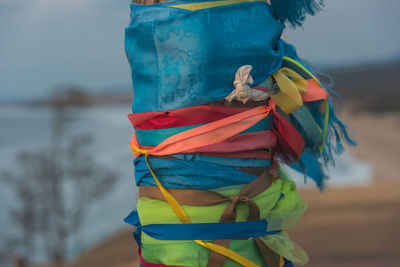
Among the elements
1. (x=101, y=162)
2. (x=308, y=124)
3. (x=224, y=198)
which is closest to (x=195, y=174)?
(x=224, y=198)

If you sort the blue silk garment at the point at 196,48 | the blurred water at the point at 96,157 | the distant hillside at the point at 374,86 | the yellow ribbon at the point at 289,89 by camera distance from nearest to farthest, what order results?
the blue silk garment at the point at 196,48 → the yellow ribbon at the point at 289,89 → the blurred water at the point at 96,157 → the distant hillside at the point at 374,86

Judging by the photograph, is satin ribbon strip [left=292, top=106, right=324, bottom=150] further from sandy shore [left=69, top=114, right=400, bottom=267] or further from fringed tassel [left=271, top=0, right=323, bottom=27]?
sandy shore [left=69, top=114, right=400, bottom=267]

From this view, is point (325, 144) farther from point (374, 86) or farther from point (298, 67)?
point (374, 86)

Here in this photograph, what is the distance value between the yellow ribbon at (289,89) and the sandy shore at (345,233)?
5327 millimetres

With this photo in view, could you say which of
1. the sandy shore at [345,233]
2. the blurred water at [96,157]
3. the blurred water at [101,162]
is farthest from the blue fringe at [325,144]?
the blurred water at [101,162]

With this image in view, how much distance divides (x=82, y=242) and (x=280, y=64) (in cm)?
1024

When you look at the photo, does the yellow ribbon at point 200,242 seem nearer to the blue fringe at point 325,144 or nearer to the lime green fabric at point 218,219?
the lime green fabric at point 218,219

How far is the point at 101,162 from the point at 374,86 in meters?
46.7

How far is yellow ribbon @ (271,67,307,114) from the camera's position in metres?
1.23

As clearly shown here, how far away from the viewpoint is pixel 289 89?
1.23 metres

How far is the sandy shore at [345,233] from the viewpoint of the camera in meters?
6.30

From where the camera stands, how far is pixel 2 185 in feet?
40.4

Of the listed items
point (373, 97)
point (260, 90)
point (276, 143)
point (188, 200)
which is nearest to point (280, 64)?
point (260, 90)

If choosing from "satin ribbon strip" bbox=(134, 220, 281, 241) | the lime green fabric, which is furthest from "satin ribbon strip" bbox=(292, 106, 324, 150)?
"satin ribbon strip" bbox=(134, 220, 281, 241)
